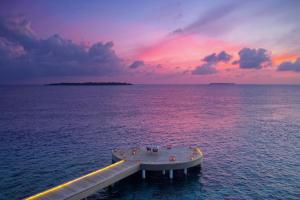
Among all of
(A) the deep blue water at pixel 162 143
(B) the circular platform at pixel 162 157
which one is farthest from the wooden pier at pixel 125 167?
(A) the deep blue water at pixel 162 143

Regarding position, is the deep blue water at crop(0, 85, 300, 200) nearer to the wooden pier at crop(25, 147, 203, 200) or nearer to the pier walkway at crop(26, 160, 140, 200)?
the wooden pier at crop(25, 147, 203, 200)

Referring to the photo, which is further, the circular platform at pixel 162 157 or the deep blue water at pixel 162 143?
the circular platform at pixel 162 157

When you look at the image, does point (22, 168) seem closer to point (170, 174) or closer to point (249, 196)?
point (170, 174)

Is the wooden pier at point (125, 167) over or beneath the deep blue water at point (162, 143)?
over

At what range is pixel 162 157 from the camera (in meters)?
42.7

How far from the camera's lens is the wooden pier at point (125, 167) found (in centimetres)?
3036

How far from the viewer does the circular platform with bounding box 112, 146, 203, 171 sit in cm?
3950

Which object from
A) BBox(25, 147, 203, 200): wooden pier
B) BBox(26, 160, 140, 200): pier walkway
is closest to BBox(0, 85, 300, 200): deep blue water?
BBox(25, 147, 203, 200): wooden pier

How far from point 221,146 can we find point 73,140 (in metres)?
31.8

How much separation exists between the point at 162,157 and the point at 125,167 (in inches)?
268

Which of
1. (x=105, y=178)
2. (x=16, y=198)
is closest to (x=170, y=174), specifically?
(x=105, y=178)

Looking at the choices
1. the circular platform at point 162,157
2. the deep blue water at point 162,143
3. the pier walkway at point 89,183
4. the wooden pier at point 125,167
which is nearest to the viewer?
the pier walkway at point 89,183

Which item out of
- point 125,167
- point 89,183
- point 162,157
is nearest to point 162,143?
point 162,157

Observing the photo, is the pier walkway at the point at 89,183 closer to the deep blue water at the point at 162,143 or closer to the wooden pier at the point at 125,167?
the wooden pier at the point at 125,167
